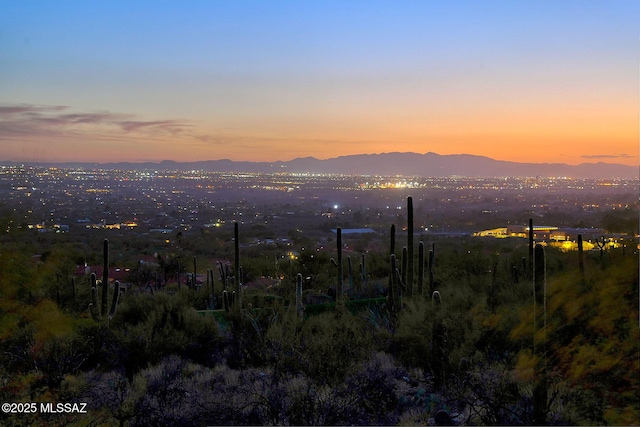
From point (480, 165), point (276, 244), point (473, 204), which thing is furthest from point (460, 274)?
point (480, 165)

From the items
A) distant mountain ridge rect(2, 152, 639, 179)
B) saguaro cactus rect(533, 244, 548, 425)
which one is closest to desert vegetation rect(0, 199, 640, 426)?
saguaro cactus rect(533, 244, 548, 425)

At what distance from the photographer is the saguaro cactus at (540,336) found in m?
6.44

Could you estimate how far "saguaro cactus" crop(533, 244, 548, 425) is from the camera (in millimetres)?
6438

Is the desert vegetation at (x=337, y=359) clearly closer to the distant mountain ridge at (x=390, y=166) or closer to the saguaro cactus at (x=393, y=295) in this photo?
the saguaro cactus at (x=393, y=295)

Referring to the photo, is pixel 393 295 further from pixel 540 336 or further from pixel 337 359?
pixel 540 336

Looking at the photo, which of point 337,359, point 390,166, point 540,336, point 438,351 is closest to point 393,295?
point 438,351

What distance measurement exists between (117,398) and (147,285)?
46.6 ft

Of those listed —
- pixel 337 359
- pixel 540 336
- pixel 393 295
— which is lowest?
pixel 337 359

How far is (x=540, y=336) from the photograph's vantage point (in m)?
7.97

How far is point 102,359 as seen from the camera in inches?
383

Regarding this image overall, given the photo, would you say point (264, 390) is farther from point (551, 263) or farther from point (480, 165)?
point (480, 165)

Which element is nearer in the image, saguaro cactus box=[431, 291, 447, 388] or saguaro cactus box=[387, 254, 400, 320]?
saguaro cactus box=[431, 291, 447, 388]

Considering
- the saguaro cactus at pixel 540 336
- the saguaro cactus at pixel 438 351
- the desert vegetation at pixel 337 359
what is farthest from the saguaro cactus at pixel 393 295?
the saguaro cactus at pixel 540 336

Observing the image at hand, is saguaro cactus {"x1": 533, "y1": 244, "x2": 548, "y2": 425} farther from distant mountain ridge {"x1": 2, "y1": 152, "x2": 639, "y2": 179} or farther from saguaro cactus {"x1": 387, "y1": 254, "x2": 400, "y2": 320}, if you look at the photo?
distant mountain ridge {"x1": 2, "y1": 152, "x2": 639, "y2": 179}
